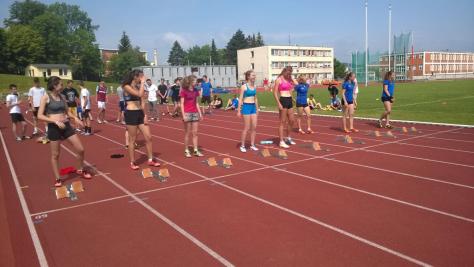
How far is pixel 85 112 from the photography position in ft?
43.4

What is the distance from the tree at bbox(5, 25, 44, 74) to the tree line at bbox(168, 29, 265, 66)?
55.9 m

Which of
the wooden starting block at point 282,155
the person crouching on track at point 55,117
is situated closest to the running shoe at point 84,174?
the person crouching on track at point 55,117

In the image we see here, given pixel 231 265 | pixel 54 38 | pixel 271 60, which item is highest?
pixel 54 38

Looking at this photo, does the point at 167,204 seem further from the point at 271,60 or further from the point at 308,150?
the point at 271,60

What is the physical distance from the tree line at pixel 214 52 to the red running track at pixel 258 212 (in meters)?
109

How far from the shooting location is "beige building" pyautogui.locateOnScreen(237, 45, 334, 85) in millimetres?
81438

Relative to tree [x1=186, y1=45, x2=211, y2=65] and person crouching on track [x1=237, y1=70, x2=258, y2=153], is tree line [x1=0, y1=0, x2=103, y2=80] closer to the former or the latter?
tree [x1=186, y1=45, x2=211, y2=65]

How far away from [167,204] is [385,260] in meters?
3.10

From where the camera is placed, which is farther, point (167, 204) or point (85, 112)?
point (85, 112)

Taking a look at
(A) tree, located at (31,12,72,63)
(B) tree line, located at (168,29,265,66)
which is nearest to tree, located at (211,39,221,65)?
(B) tree line, located at (168,29,265,66)

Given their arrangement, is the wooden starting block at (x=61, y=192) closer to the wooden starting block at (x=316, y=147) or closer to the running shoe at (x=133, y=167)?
the running shoe at (x=133, y=167)

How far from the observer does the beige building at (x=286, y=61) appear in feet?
267

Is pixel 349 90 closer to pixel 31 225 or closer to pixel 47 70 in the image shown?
pixel 31 225

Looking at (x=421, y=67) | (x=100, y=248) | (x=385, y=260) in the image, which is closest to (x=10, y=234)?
(x=100, y=248)
